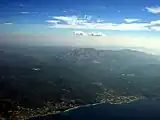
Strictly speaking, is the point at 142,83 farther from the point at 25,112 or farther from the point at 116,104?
the point at 25,112

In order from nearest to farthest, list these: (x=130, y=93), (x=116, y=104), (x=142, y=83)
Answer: (x=116, y=104) → (x=130, y=93) → (x=142, y=83)

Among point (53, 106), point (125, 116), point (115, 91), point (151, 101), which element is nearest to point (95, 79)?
point (115, 91)

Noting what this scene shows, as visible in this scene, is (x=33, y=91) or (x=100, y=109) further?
(x=33, y=91)

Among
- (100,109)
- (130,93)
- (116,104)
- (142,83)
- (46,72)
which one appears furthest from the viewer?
(46,72)

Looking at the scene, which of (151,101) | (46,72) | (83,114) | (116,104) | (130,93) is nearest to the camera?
(83,114)

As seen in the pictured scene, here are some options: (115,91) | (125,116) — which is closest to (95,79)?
(115,91)

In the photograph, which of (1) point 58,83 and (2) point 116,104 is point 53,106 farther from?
(1) point 58,83
